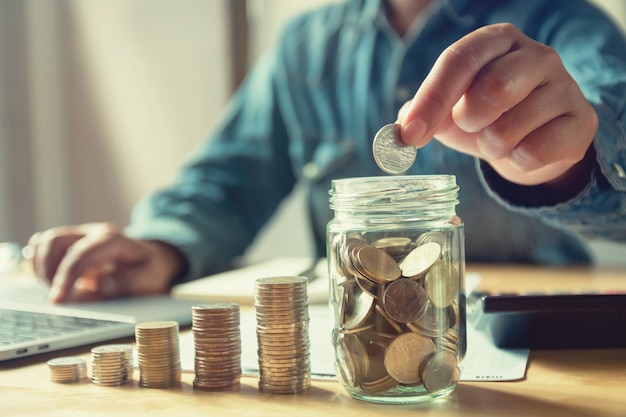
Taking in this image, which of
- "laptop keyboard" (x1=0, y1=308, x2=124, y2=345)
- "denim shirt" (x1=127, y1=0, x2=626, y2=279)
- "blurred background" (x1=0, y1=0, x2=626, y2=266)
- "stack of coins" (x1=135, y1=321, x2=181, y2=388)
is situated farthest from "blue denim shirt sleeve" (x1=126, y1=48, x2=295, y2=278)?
"stack of coins" (x1=135, y1=321, x2=181, y2=388)

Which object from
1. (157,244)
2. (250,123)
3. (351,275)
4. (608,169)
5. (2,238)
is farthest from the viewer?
(2,238)

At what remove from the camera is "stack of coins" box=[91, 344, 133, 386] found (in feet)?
2.05

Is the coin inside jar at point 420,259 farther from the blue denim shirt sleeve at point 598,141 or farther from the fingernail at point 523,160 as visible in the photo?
the blue denim shirt sleeve at point 598,141

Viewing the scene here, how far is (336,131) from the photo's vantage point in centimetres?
162

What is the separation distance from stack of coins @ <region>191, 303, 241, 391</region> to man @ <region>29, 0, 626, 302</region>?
0.20 metres

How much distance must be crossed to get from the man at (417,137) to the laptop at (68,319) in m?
0.05

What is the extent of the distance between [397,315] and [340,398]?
84mm

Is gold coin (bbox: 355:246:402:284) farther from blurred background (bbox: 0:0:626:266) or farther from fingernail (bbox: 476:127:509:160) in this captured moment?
blurred background (bbox: 0:0:626:266)

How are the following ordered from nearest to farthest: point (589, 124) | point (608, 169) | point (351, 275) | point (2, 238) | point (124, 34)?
point (351, 275) < point (589, 124) < point (608, 169) < point (2, 238) < point (124, 34)

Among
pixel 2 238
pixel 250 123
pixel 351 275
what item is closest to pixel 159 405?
pixel 351 275

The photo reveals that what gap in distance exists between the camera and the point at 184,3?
2.28 m

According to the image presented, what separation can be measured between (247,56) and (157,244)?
1.19 metres

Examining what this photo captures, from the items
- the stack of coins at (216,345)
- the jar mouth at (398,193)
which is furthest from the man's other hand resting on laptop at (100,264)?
the jar mouth at (398,193)

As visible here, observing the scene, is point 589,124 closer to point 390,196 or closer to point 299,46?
point 390,196
